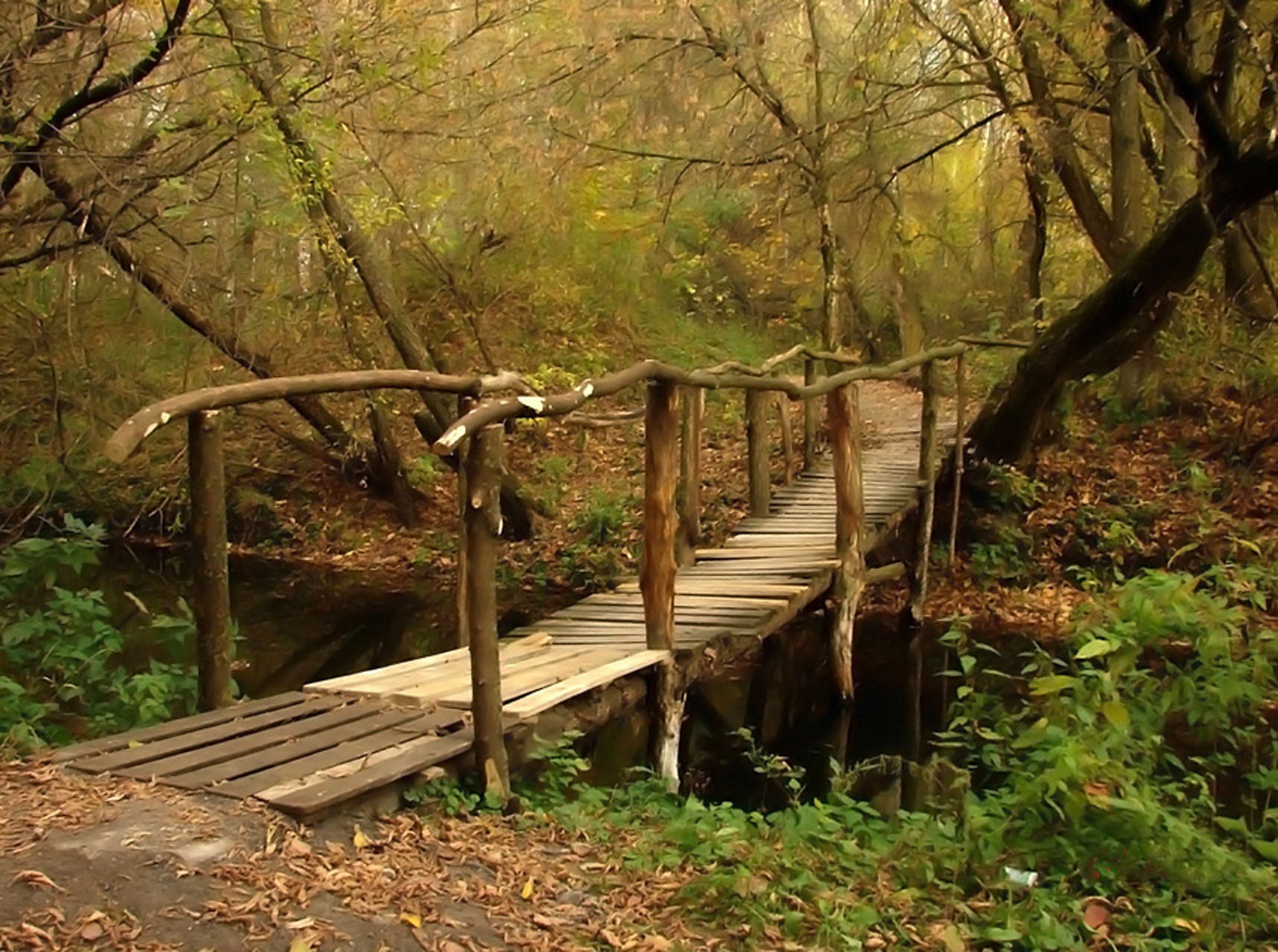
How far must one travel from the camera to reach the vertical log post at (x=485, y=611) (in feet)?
15.5

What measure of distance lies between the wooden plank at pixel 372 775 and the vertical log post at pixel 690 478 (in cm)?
491

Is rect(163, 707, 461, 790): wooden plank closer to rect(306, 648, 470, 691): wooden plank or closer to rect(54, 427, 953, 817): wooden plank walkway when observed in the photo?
rect(54, 427, 953, 817): wooden plank walkway

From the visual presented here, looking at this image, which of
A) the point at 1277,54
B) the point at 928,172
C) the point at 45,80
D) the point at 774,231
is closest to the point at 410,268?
the point at 774,231

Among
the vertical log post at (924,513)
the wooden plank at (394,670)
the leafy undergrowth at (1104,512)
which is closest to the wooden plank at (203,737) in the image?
the wooden plank at (394,670)

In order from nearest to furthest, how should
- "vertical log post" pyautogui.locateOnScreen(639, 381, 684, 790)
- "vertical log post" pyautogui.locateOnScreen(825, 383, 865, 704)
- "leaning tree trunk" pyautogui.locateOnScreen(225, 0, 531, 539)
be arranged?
1. "vertical log post" pyautogui.locateOnScreen(639, 381, 684, 790)
2. "leaning tree trunk" pyautogui.locateOnScreen(225, 0, 531, 539)
3. "vertical log post" pyautogui.locateOnScreen(825, 383, 865, 704)

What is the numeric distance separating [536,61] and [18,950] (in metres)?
12.0

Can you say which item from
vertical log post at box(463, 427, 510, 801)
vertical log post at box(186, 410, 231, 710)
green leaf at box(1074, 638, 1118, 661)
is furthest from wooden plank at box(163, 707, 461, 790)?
green leaf at box(1074, 638, 1118, 661)

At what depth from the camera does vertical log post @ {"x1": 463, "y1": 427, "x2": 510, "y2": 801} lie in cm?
471

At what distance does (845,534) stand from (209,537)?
5711mm

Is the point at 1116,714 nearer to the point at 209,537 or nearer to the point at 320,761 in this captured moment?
the point at 320,761

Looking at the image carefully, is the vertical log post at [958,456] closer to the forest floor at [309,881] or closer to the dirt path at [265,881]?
the forest floor at [309,881]

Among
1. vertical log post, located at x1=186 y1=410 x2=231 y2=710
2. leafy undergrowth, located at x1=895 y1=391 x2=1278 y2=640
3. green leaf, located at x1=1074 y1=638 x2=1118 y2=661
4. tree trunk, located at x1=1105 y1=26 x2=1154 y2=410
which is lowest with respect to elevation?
leafy undergrowth, located at x1=895 y1=391 x2=1278 y2=640

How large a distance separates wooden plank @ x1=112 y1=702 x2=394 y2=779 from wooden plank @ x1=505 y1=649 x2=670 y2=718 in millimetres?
700

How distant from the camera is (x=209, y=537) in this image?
185 inches
